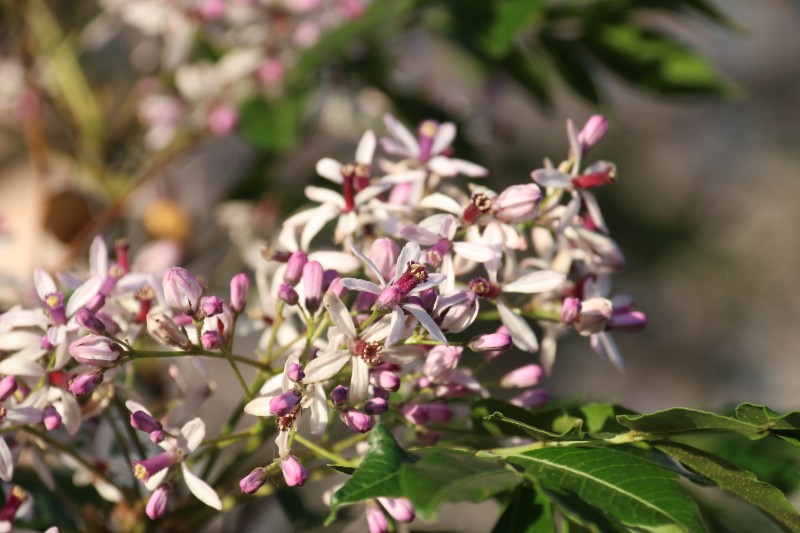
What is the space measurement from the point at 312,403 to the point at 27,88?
1348mm

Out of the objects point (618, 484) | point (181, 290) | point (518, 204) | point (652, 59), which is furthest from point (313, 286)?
point (652, 59)

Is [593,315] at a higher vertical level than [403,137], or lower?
lower

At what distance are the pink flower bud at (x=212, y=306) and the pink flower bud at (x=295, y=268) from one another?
86 millimetres

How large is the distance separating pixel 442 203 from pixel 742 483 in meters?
0.41

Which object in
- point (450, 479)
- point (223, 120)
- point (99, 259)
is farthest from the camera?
point (223, 120)

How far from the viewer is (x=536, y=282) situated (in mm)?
976

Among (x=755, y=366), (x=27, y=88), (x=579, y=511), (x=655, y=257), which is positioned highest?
(x=27, y=88)

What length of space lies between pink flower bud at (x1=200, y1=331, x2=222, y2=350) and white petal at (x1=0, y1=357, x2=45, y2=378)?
178mm

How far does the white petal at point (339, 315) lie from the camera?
863 mm

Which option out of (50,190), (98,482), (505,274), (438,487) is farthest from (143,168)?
(438,487)

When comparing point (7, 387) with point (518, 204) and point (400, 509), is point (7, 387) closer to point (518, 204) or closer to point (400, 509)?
point (400, 509)

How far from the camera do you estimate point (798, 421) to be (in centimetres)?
78

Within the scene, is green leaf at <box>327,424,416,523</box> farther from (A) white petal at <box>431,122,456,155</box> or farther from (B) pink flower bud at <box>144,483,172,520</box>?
(A) white petal at <box>431,122,456,155</box>

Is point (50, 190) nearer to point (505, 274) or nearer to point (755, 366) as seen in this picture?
point (505, 274)
